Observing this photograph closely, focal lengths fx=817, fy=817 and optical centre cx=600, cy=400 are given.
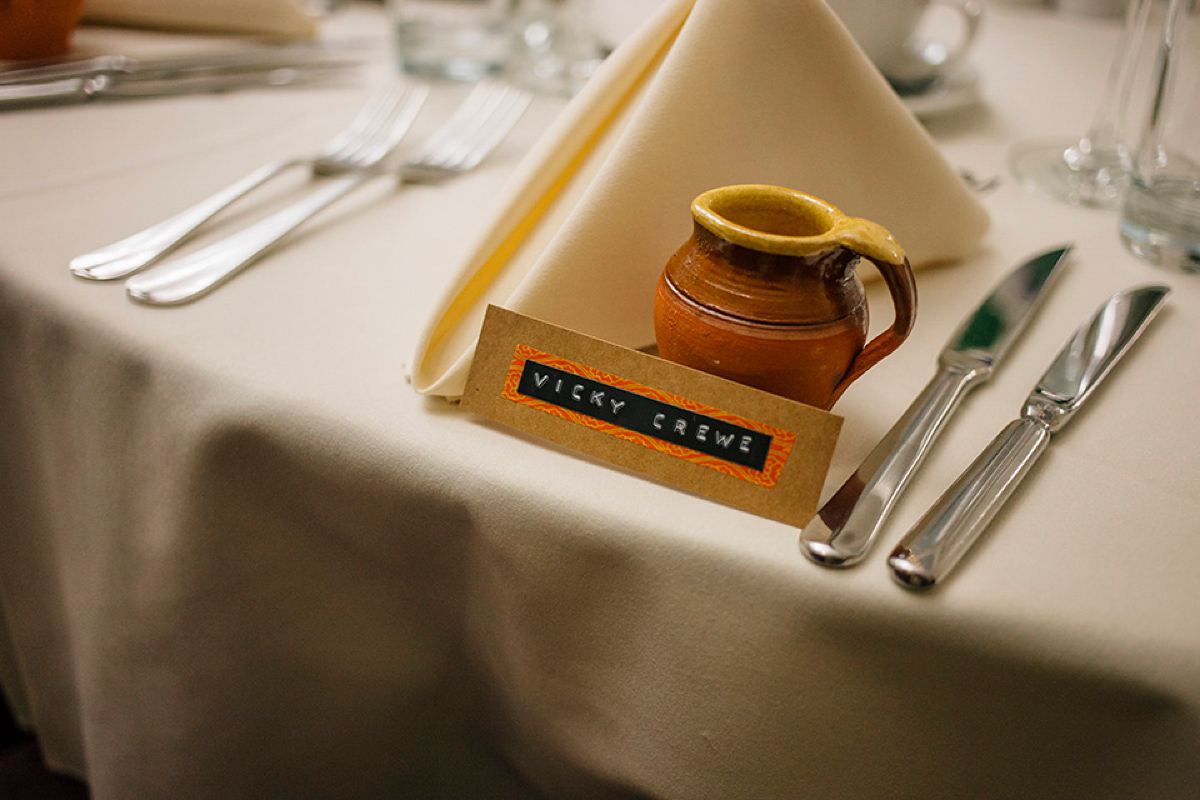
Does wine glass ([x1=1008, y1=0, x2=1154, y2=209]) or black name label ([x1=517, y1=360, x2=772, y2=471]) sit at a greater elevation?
wine glass ([x1=1008, y1=0, x2=1154, y2=209])

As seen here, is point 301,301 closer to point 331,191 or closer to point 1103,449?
point 331,191

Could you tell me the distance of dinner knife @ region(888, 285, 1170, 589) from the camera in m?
0.35

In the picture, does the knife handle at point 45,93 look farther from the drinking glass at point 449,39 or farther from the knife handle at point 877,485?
the knife handle at point 877,485

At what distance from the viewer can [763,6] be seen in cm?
51

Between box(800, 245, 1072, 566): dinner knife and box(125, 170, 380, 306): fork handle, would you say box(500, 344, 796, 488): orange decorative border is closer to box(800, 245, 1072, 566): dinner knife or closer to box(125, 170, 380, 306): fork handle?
box(800, 245, 1072, 566): dinner knife

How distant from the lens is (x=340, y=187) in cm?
71

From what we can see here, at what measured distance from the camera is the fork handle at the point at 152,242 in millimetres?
529

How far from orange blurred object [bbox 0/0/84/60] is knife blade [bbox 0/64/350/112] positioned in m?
0.11

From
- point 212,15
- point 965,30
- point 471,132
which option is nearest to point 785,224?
point 471,132

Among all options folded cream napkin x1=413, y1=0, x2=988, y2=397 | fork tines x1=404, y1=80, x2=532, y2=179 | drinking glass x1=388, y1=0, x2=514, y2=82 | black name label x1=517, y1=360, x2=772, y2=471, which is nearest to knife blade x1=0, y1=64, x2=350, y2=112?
drinking glass x1=388, y1=0, x2=514, y2=82

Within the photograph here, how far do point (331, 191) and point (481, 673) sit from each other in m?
0.43

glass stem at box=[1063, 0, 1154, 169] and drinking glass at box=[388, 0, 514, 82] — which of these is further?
drinking glass at box=[388, 0, 514, 82]

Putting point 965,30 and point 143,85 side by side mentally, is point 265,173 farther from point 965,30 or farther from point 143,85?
point 965,30

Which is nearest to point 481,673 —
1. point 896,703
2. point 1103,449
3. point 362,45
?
point 896,703
